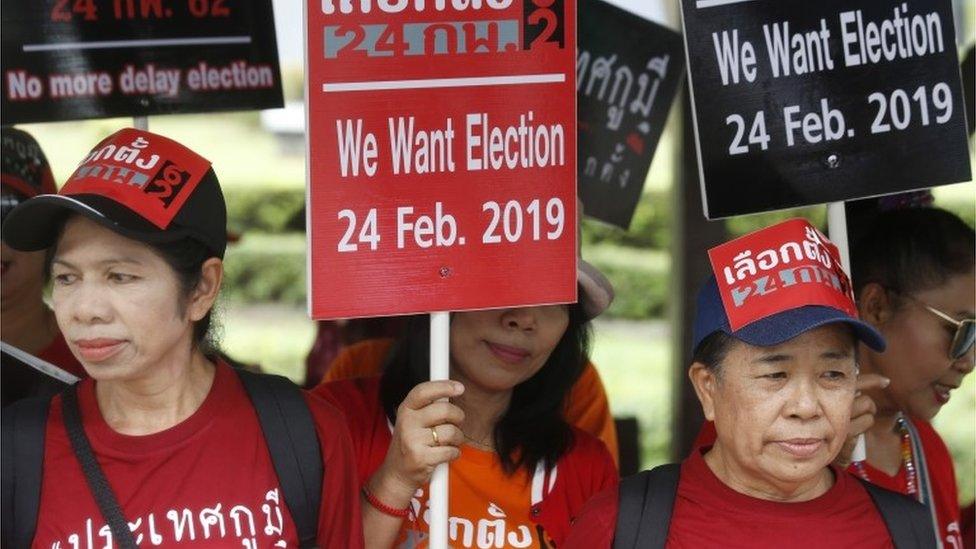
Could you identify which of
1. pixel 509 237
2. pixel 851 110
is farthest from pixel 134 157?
pixel 851 110

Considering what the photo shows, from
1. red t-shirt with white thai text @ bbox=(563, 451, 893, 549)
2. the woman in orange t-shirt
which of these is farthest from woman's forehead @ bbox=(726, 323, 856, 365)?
the woman in orange t-shirt

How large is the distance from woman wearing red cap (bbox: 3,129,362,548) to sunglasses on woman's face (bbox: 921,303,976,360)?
4.81ft

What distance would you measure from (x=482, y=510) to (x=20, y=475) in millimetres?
986

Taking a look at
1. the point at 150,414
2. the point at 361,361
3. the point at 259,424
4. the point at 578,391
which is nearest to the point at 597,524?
the point at 259,424

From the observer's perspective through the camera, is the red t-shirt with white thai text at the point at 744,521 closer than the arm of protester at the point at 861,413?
Yes

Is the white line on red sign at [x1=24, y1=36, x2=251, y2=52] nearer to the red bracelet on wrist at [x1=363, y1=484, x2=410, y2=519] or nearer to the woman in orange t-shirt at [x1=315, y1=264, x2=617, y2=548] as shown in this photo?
the woman in orange t-shirt at [x1=315, y1=264, x2=617, y2=548]

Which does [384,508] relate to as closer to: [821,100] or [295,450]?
→ [295,450]

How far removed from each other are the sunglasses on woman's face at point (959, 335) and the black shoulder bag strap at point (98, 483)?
1891 mm

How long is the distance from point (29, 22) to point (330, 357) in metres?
2.13

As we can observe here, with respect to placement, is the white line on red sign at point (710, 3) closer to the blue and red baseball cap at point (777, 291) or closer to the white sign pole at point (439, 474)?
the blue and red baseball cap at point (777, 291)

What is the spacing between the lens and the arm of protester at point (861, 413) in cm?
313

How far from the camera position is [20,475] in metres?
2.73

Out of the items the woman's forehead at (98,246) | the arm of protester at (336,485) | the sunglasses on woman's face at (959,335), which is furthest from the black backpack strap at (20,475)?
the sunglasses on woman's face at (959,335)

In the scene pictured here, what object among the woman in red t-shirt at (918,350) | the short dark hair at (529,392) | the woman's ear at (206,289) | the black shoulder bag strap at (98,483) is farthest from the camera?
the woman in red t-shirt at (918,350)
